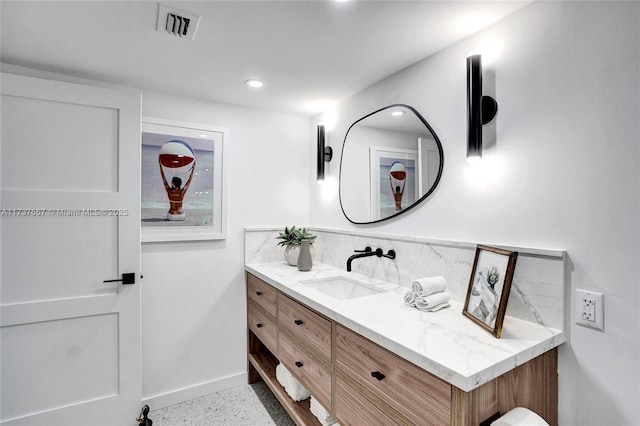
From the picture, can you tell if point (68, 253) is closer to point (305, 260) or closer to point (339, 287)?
point (305, 260)

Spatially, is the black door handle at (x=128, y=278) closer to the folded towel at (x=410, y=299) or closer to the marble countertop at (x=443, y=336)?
the marble countertop at (x=443, y=336)

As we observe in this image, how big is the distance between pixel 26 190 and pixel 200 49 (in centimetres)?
130

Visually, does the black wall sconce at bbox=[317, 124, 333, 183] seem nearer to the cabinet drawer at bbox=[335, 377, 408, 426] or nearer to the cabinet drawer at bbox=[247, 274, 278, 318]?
the cabinet drawer at bbox=[247, 274, 278, 318]

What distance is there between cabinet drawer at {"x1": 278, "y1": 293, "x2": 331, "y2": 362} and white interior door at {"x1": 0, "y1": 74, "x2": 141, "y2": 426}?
0.98m

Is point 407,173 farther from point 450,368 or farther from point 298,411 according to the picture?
point 298,411

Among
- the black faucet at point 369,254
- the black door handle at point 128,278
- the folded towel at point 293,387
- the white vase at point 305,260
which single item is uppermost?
the black faucet at point 369,254

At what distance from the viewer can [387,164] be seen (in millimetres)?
2041

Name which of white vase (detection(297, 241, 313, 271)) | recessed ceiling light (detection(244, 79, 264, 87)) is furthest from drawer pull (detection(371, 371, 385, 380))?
recessed ceiling light (detection(244, 79, 264, 87))

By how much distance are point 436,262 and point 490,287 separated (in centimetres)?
41

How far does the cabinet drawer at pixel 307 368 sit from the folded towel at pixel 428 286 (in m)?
0.57

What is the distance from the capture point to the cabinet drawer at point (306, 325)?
1530mm

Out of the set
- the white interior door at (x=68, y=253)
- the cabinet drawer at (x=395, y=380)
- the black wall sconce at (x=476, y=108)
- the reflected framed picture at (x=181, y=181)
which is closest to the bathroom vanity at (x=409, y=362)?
the cabinet drawer at (x=395, y=380)

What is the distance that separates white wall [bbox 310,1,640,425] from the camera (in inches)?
42.2

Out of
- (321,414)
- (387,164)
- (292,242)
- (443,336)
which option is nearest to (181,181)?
(292,242)
